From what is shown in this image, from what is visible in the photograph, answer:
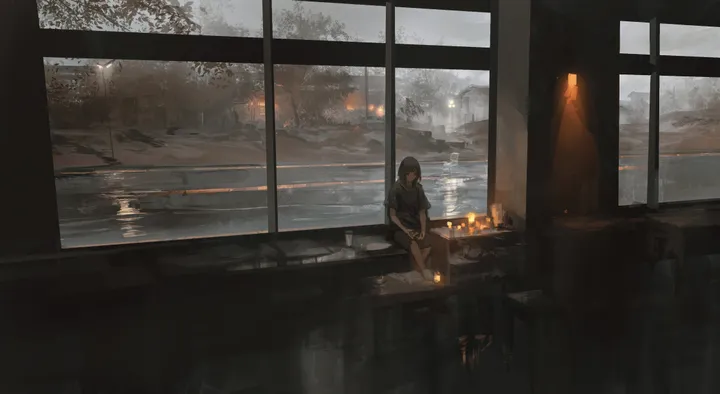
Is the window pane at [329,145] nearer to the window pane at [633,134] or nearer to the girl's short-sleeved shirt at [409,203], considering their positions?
the girl's short-sleeved shirt at [409,203]

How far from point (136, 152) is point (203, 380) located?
3.04ft

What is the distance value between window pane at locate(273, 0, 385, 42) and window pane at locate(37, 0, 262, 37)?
3.5 inches

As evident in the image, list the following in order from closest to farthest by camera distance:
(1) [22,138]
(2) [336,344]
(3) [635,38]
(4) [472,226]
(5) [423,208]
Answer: (2) [336,344], (1) [22,138], (5) [423,208], (4) [472,226], (3) [635,38]

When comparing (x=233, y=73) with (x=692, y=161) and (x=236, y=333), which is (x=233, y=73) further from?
(x=692, y=161)

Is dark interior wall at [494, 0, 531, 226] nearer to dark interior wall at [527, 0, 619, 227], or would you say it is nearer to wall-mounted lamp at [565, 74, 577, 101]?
dark interior wall at [527, 0, 619, 227]

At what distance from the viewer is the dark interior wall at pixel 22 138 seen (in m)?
1.34

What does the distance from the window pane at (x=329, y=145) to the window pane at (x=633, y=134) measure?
96cm

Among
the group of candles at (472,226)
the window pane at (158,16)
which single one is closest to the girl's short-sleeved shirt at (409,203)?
the group of candles at (472,226)

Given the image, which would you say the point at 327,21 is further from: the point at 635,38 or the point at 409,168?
the point at 635,38

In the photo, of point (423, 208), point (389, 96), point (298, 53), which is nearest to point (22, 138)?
point (298, 53)

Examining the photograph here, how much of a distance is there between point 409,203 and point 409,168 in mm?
124

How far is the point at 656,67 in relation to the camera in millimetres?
1746

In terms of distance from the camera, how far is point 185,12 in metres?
1.59

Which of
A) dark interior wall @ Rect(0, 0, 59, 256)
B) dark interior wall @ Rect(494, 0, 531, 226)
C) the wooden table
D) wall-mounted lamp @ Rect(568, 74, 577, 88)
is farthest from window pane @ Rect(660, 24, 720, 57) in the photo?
dark interior wall @ Rect(0, 0, 59, 256)
